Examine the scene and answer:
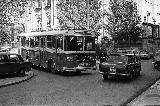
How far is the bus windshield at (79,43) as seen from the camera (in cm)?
1798

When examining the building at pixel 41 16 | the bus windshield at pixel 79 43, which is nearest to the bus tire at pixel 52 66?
the bus windshield at pixel 79 43

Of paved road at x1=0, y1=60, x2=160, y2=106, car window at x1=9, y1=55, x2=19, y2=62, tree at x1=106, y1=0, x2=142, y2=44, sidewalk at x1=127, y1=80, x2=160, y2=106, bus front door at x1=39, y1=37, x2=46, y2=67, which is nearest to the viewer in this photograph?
sidewalk at x1=127, y1=80, x2=160, y2=106

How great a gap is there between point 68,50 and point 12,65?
362 centimetres

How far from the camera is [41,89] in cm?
1347

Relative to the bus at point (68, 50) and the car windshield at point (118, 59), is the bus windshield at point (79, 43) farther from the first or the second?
the car windshield at point (118, 59)

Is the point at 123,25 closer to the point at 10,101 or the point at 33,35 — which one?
the point at 33,35

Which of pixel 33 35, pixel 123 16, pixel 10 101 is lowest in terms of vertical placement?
pixel 10 101

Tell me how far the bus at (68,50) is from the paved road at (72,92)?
2.47 m

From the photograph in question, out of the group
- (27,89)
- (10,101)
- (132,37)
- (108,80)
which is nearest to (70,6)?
(132,37)

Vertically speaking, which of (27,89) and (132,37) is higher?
(132,37)

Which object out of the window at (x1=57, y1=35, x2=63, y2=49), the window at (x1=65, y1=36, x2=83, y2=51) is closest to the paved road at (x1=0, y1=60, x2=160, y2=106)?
the window at (x1=65, y1=36, x2=83, y2=51)

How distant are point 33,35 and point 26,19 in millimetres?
28459

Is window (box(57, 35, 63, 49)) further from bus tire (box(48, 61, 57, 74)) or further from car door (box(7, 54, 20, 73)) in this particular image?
car door (box(7, 54, 20, 73))

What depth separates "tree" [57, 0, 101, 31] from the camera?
39.2 meters
